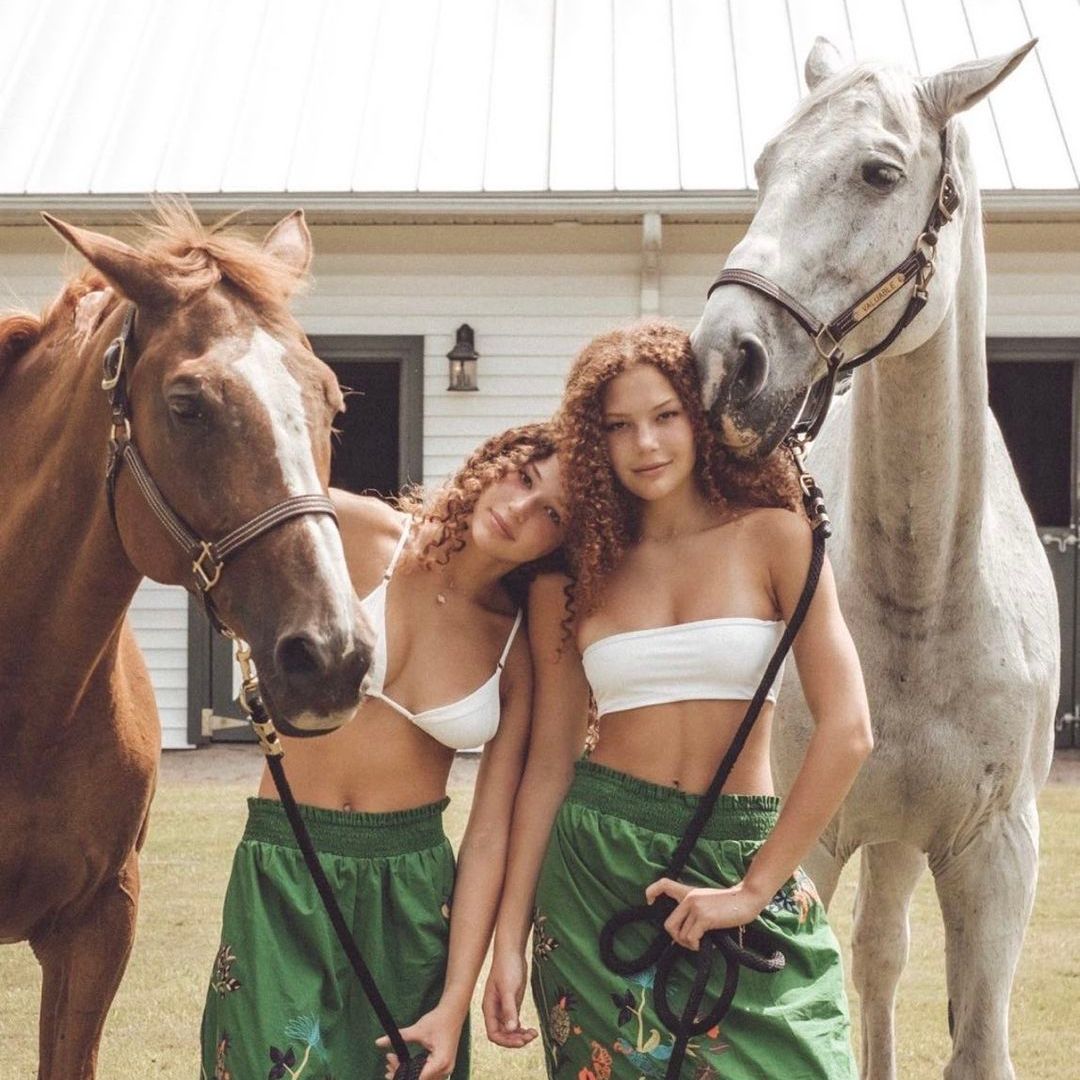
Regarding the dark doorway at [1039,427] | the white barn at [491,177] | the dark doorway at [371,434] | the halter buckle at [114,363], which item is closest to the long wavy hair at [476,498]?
the halter buckle at [114,363]

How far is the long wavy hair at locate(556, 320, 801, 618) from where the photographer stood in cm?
250

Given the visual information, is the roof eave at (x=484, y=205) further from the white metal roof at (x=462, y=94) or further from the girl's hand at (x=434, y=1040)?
the girl's hand at (x=434, y=1040)

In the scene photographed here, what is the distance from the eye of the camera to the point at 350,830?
2.45 meters

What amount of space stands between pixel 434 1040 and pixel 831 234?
1.64 metres

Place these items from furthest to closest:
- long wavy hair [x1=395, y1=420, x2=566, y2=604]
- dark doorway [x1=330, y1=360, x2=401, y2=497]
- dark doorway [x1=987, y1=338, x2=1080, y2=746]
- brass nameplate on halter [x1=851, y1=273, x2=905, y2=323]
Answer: dark doorway [x1=330, y1=360, x2=401, y2=497]
dark doorway [x1=987, y1=338, x2=1080, y2=746]
brass nameplate on halter [x1=851, y1=273, x2=905, y2=323]
long wavy hair [x1=395, y1=420, x2=566, y2=604]

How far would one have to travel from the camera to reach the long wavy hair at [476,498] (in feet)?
8.44

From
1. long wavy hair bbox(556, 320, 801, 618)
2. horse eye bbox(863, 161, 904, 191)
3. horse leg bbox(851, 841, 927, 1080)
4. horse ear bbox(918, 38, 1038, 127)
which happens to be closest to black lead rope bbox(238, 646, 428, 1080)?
long wavy hair bbox(556, 320, 801, 618)

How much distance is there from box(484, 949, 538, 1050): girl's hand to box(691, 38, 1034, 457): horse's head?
0.96m

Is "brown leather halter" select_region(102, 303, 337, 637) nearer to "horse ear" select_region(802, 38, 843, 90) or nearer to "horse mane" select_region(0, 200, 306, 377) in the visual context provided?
"horse mane" select_region(0, 200, 306, 377)

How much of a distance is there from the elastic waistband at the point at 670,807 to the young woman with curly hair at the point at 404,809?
0.20 m

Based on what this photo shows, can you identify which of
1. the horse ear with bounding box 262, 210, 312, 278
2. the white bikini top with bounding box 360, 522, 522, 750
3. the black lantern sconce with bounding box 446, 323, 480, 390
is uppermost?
the black lantern sconce with bounding box 446, 323, 480, 390

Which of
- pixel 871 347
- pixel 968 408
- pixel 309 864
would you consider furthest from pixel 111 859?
pixel 968 408

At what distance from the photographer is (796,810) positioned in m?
2.31

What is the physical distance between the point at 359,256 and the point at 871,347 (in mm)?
7599
